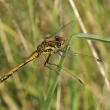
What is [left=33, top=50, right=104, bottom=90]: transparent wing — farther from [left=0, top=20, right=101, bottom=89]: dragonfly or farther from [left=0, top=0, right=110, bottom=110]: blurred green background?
[left=0, top=0, right=110, bottom=110]: blurred green background

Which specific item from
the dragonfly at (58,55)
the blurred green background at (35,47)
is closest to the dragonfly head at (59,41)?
the dragonfly at (58,55)

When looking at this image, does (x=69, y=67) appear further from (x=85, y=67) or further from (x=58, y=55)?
(x=85, y=67)

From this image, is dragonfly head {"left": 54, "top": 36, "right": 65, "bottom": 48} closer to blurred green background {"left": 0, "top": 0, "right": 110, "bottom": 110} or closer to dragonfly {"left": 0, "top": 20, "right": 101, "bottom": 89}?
dragonfly {"left": 0, "top": 20, "right": 101, "bottom": 89}

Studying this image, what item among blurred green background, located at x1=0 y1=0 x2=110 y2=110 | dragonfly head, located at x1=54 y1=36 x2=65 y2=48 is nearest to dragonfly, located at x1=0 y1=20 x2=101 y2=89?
dragonfly head, located at x1=54 y1=36 x2=65 y2=48

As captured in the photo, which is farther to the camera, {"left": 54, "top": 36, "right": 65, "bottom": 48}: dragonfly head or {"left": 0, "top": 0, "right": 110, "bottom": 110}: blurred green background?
{"left": 0, "top": 0, "right": 110, "bottom": 110}: blurred green background

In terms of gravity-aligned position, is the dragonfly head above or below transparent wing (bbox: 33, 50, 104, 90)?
above

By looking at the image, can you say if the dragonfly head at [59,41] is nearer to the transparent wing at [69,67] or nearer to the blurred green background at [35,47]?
the transparent wing at [69,67]

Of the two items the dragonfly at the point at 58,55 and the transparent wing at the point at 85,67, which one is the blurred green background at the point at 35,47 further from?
the dragonfly at the point at 58,55

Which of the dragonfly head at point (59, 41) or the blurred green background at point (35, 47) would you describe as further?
the blurred green background at point (35, 47)

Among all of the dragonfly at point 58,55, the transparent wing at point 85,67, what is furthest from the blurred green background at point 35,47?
the dragonfly at point 58,55


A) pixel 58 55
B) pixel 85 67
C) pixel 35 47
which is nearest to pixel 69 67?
pixel 58 55

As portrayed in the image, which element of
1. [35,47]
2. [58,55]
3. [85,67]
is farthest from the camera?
[35,47]

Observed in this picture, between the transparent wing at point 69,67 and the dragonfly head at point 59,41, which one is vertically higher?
the dragonfly head at point 59,41
